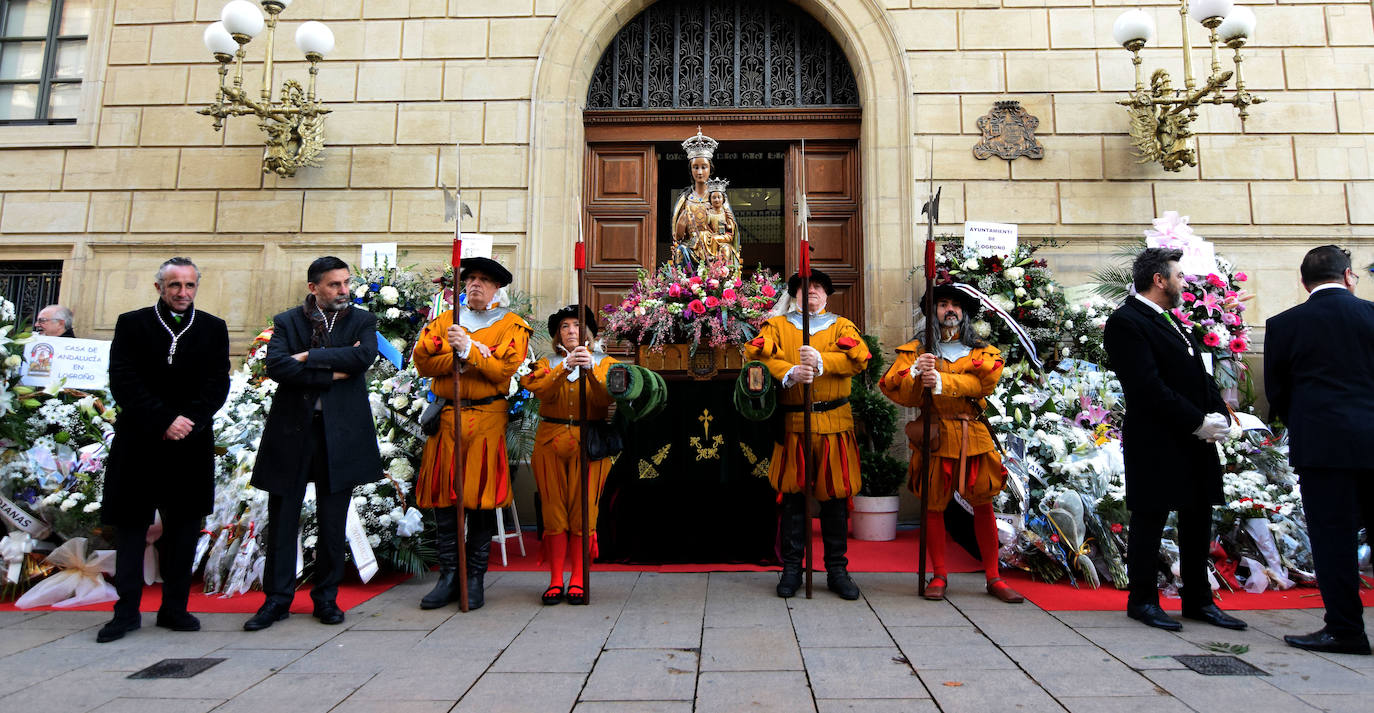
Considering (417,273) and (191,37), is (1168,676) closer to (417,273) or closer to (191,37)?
(417,273)

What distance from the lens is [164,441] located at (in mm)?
3984

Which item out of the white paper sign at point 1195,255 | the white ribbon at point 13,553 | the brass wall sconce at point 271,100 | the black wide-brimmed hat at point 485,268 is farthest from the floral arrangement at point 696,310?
the brass wall sconce at point 271,100

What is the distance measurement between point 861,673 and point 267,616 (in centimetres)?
299

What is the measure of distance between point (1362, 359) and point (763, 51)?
607 centimetres

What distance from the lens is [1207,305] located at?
20.8 ft

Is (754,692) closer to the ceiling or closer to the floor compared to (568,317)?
closer to the floor

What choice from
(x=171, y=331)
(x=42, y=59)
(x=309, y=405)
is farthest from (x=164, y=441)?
(x=42, y=59)

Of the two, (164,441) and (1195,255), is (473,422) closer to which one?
(164,441)

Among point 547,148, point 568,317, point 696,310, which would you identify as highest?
point 547,148

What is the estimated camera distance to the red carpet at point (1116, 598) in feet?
14.4

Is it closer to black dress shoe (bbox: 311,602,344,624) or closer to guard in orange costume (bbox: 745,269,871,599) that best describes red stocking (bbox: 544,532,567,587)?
black dress shoe (bbox: 311,602,344,624)

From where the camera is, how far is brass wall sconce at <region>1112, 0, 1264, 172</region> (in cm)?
657

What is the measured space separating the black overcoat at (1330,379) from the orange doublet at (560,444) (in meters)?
3.55

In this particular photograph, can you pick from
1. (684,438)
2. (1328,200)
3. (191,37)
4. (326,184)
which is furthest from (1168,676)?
(191,37)
